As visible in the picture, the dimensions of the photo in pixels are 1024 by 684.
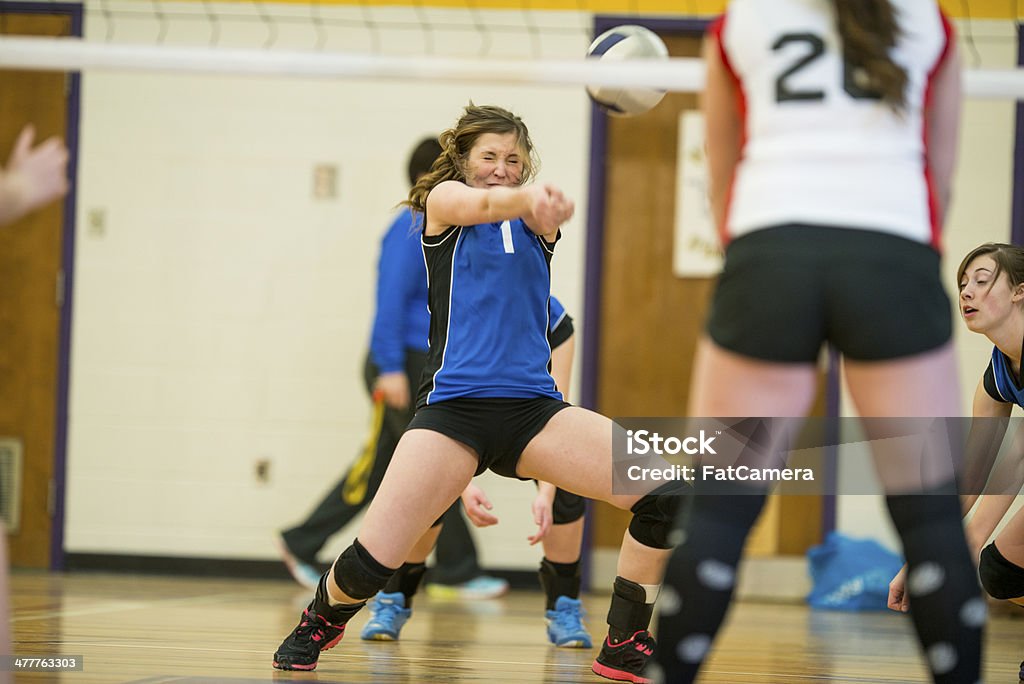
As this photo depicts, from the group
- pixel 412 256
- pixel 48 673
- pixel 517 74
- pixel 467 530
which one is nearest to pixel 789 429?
pixel 517 74

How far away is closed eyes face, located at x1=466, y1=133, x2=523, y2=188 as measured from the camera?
10.4ft

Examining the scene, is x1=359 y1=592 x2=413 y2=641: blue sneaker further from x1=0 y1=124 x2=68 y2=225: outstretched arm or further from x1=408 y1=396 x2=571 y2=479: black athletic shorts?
x1=0 y1=124 x2=68 y2=225: outstretched arm

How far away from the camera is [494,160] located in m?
3.16

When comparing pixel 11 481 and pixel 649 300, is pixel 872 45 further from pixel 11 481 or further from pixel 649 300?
pixel 11 481

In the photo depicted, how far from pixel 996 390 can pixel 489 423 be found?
1.46m

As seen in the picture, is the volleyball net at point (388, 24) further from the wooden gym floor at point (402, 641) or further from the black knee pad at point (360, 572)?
the black knee pad at point (360, 572)

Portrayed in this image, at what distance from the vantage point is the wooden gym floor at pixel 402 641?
3.20m

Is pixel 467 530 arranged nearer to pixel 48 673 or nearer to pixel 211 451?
pixel 211 451

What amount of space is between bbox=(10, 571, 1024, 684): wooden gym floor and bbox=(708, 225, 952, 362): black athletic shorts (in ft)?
4.96

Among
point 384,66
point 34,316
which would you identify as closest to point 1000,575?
point 384,66

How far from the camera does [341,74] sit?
3.24 metres

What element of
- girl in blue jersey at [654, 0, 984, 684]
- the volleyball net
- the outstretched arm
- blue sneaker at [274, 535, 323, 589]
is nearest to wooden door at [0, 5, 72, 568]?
the volleyball net

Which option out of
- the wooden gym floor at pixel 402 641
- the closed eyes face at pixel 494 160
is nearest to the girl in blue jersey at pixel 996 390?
the wooden gym floor at pixel 402 641

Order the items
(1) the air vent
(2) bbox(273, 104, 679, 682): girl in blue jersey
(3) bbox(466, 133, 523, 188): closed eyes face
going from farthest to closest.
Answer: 1. (1) the air vent
2. (3) bbox(466, 133, 523, 188): closed eyes face
3. (2) bbox(273, 104, 679, 682): girl in blue jersey
